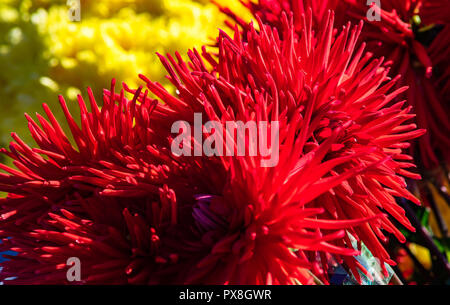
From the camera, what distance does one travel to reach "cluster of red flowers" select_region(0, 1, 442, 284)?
0.16 m

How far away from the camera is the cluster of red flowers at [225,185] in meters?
0.16

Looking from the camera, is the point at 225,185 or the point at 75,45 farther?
the point at 75,45

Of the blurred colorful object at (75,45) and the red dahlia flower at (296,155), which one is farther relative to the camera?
the blurred colorful object at (75,45)

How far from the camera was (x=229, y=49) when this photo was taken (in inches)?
8.4

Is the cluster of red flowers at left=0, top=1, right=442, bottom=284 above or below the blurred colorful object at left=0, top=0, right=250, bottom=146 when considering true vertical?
below

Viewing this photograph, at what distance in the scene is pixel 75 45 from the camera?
0.30 meters

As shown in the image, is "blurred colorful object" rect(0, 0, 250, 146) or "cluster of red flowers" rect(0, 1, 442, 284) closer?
"cluster of red flowers" rect(0, 1, 442, 284)

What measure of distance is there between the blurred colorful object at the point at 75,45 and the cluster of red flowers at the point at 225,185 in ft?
0.28

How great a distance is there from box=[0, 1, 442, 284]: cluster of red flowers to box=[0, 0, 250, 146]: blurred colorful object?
0.08 m

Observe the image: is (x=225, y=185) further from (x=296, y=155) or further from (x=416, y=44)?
(x=416, y=44)

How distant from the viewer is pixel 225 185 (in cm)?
17

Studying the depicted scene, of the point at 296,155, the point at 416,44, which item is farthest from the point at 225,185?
the point at 416,44

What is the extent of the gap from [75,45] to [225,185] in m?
0.18
